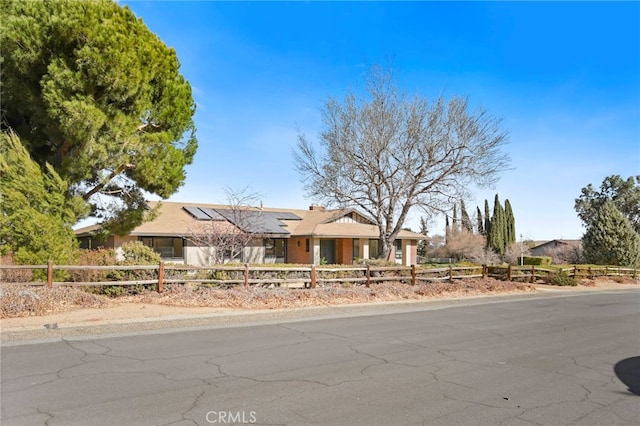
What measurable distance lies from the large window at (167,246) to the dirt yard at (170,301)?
14157mm

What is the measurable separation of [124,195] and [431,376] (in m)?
16.4

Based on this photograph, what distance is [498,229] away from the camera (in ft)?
175

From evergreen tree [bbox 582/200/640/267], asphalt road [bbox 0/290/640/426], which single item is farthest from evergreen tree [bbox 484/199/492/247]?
asphalt road [bbox 0/290/640/426]

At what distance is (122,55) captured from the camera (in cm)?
1603

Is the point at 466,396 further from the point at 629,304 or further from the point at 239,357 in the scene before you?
the point at 629,304

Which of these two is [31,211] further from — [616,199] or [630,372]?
[616,199]

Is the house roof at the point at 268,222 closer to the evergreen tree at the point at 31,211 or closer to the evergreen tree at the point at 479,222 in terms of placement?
the evergreen tree at the point at 31,211

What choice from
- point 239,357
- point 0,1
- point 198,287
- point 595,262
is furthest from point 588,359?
point 595,262

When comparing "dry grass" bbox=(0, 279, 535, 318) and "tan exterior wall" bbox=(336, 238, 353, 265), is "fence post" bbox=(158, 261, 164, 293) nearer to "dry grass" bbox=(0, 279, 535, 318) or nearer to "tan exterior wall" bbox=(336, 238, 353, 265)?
"dry grass" bbox=(0, 279, 535, 318)

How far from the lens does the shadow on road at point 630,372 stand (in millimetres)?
6263

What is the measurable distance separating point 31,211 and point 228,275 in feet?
Result: 21.3

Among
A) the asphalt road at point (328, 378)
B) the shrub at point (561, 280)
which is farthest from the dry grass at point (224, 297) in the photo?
the shrub at point (561, 280)

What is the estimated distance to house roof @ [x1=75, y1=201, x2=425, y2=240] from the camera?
90.0 feet

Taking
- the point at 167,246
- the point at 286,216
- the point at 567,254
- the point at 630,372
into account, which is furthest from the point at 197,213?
the point at 567,254
